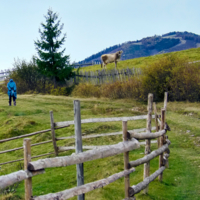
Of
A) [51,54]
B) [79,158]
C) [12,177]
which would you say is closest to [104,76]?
[51,54]

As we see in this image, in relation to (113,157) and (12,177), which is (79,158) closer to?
(12,177)

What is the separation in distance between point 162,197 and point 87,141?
16.2 ft

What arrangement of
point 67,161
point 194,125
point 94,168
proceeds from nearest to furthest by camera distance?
1. point 67,161
2. point 94,168
3. point 194,125

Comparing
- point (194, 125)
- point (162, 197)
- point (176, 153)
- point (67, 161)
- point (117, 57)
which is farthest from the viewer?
point (117, 57)

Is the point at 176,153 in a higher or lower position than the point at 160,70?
lower

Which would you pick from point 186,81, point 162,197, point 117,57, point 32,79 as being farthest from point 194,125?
point 32,79

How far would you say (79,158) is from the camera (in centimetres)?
330

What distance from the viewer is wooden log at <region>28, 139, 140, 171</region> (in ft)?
9.28

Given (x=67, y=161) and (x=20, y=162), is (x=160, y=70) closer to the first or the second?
(x=20, y=162)

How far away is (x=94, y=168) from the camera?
7.24 meters

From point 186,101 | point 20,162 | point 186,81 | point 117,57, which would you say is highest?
point 117,57

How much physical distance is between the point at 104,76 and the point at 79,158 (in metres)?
23.6

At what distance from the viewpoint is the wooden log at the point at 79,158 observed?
9.28 ft

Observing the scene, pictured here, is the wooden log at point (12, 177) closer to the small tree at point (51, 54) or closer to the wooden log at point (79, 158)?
the wooden log at point (79, 158)
